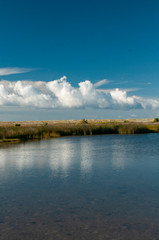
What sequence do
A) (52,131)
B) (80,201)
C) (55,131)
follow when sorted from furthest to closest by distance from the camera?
(55,131), (52,131), (80,201)

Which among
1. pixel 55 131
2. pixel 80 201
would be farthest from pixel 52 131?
pixel 80 201

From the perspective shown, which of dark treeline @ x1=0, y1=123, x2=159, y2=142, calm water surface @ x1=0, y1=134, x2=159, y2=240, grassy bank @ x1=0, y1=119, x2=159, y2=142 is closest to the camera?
calm water surface @ x1=0, y1=134, x2=159, y2=240

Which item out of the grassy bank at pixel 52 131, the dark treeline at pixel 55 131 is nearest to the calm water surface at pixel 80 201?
the grassy bank at pixel 52 131

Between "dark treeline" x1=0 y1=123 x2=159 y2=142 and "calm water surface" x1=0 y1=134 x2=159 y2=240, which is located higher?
"dark treeline" x1=0 y1=123 x2=159 y2=142

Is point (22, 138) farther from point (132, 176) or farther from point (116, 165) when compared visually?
point (132, 176)

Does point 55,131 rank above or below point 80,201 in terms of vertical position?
above

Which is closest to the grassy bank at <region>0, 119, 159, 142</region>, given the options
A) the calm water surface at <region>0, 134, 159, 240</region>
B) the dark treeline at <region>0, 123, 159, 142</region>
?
the dark treeline at <region>0, 123, 159, 142</region>

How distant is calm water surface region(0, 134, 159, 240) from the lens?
701 cm

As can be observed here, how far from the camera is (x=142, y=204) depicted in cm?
908

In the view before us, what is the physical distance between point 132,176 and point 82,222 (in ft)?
20.9

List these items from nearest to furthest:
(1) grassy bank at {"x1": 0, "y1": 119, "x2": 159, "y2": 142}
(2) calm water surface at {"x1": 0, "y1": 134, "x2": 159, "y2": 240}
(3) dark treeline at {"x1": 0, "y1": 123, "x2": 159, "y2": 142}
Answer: (2) calm water surface at {"x1": 0, "y1": 134, "x2": 159, "y2": 240}
(1) grassy bank at {"x1": 0, "y1": 119, "x2": 159, "y2": 142}
(3) dark treeline at {"x1": 0, "y1": 123, "x2": 159, "y2": 142}

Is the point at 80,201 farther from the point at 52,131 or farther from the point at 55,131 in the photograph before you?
the point at 55,131

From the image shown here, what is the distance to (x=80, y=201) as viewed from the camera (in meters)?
9.54

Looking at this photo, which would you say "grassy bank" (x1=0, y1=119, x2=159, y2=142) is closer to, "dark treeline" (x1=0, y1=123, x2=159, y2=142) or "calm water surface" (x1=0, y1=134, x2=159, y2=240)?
"dark treeline" (x1=0, y1=123, x2=159, y2=142)
